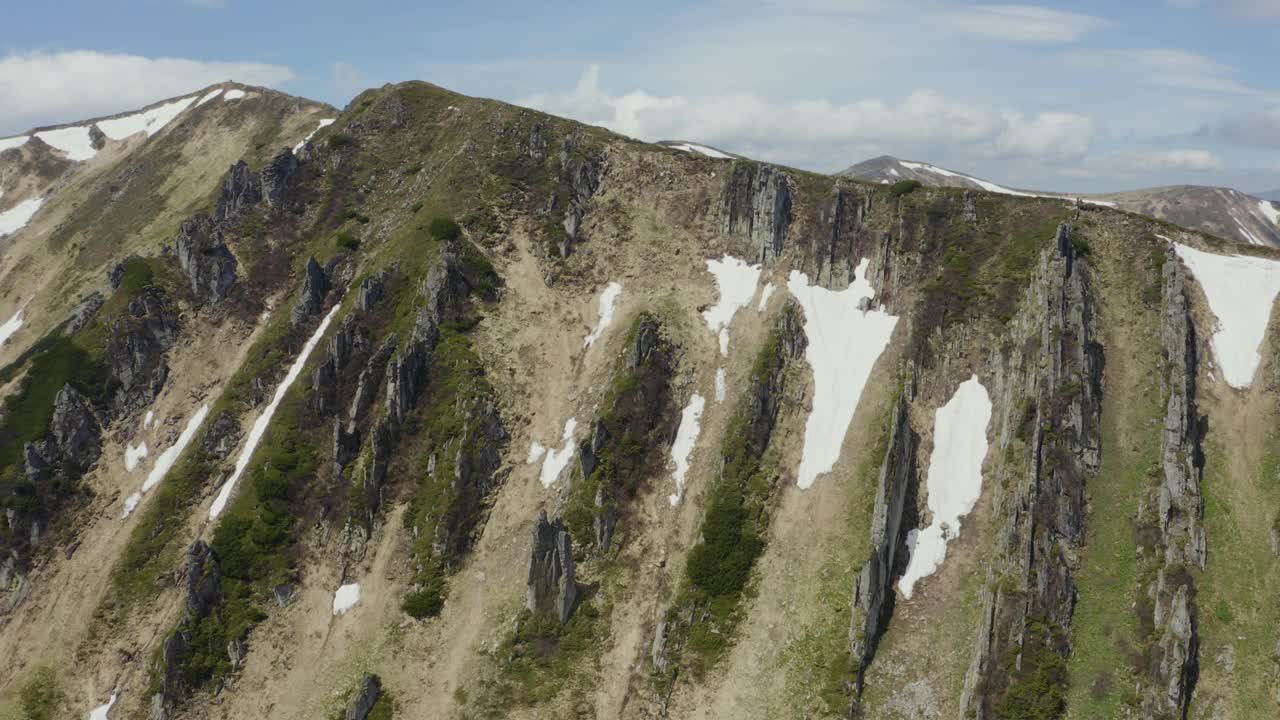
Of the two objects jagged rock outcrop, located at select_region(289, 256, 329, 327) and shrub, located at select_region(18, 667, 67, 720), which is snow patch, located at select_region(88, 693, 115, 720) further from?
jagged rock outcrop, located at select_region(289, 256, 329, 327)

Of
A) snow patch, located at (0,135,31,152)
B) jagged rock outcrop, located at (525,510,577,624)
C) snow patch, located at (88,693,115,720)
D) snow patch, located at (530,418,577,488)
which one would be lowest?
snow patch, located at (88,693,115,720)

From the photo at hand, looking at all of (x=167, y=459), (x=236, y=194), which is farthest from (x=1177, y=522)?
(x=236, y=194)

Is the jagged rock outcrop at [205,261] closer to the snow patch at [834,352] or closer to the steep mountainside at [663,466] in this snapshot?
the steep mountainside at [663,466]

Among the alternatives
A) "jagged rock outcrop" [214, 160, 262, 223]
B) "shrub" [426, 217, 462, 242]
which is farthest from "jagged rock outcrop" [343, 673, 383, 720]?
"jagged rock outcrop" [214, 160, 262, 223]

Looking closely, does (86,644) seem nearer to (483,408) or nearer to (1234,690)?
(483,408)

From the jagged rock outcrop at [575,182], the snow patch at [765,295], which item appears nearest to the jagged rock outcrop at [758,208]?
the snow patch at [765,295]

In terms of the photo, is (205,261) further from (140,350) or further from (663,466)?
(663,466)

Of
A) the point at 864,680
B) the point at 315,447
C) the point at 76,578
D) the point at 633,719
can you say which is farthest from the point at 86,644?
the point at 864,680
